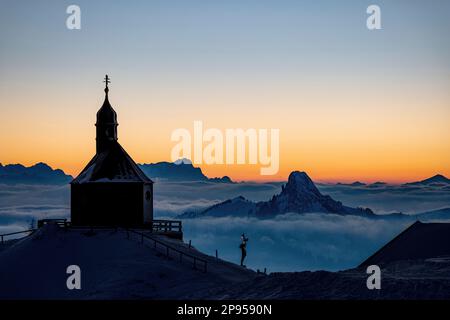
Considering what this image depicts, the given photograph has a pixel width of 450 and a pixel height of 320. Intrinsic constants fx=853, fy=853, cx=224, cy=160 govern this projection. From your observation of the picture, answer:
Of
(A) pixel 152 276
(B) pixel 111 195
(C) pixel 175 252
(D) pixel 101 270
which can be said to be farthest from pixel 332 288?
(B) pixel 111 195

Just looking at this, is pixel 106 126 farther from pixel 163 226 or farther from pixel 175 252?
pixel 175 252

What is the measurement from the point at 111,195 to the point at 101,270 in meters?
13.4

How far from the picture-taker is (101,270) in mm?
52562

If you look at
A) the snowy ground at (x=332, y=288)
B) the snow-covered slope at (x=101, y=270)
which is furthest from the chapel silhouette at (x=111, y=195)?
the snowy ground at (x=332, y=288)

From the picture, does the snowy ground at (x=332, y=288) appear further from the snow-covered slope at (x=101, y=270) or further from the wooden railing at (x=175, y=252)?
the wooden railing at (x=175, y=252)

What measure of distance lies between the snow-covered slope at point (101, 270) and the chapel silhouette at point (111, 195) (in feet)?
11.2

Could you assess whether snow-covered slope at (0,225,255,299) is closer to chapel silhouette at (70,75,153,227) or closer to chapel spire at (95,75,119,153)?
chapel silhouette at (70,75,153,227)

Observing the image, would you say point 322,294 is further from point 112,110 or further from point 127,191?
point 112,110

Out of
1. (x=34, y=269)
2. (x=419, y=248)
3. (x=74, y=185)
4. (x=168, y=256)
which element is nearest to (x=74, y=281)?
(x=34, y=269)

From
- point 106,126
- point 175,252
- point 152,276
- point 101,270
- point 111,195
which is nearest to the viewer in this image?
point 152,276

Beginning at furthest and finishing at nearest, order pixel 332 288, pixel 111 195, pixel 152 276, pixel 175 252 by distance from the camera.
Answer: pixel 111 195, pixel 175 252, pixel 152 276, pixel 332 288

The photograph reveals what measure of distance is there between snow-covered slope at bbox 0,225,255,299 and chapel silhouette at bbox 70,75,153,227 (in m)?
3.41
